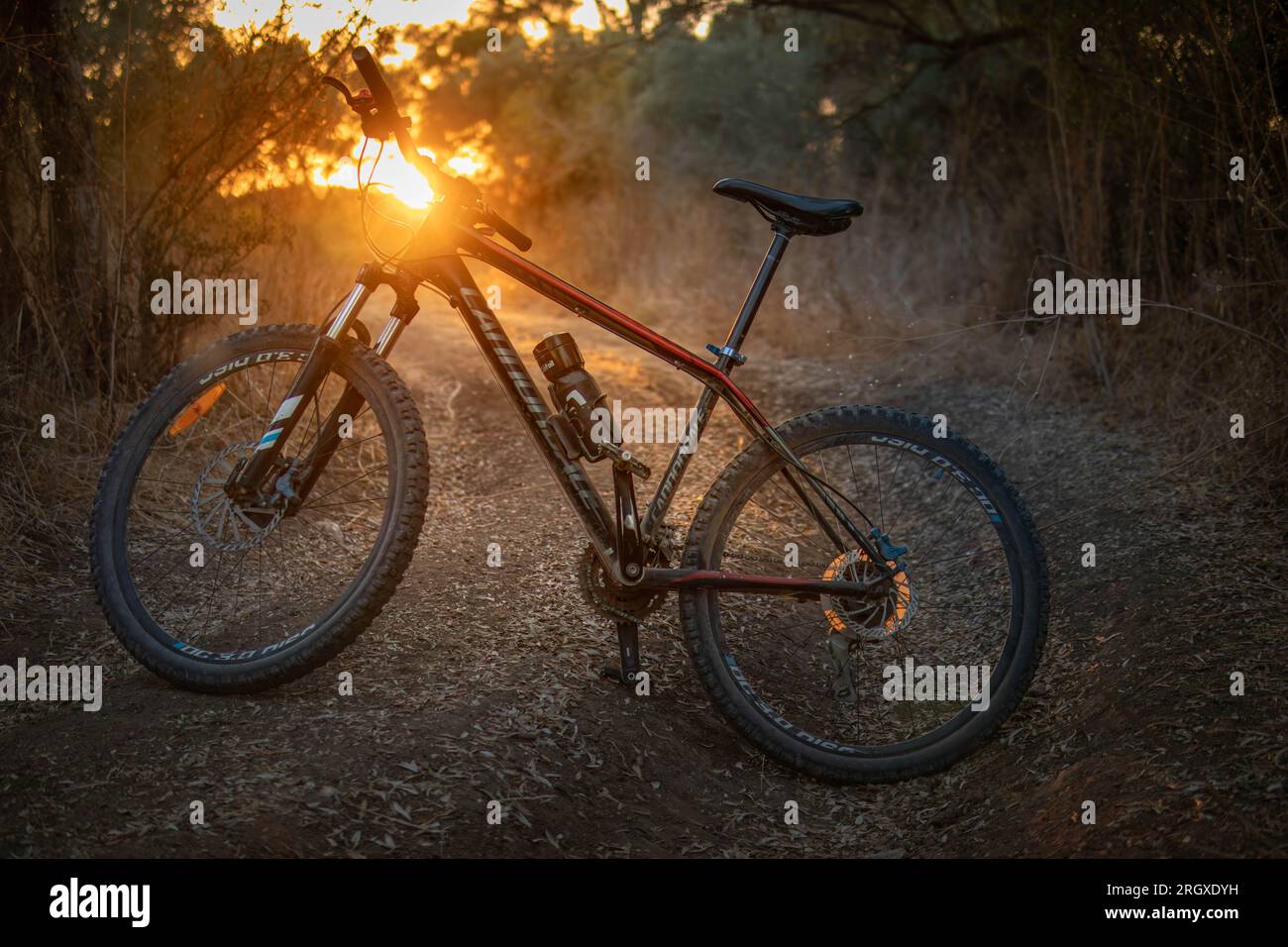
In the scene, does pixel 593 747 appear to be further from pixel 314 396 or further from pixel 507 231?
pixel 507 231

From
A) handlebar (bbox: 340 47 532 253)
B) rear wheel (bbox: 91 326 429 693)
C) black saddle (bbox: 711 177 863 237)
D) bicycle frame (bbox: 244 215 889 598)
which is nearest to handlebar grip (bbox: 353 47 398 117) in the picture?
handlebar (bbox: 340 47 532 253)

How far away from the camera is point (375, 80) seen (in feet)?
8.94

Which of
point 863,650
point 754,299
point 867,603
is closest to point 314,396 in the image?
point 754,299

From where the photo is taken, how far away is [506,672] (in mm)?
3129

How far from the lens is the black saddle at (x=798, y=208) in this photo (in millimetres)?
2793

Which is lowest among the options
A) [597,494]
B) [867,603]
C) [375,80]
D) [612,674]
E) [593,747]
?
[593,747]

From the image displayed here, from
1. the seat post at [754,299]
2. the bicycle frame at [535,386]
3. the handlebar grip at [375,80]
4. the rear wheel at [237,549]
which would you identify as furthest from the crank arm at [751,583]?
the handlebar grip at [375,80]

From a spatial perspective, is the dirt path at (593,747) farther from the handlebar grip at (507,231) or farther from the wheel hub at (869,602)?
the handlebar grip at (507,231)

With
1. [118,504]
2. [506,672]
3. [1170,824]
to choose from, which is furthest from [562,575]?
[1170,824]

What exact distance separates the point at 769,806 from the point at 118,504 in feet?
6.62

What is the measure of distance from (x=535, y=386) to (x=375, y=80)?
905 mm

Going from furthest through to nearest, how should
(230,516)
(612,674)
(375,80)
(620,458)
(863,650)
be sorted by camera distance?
(863,650) < (612,674) < (230,516) < (620,458) < (375,80)

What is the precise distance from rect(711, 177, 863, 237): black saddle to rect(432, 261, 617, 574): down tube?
730 mm

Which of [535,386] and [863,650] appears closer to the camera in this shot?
[535,386]
